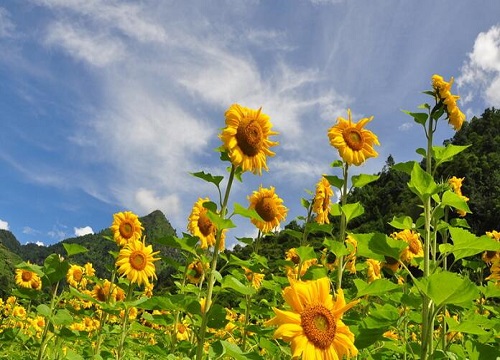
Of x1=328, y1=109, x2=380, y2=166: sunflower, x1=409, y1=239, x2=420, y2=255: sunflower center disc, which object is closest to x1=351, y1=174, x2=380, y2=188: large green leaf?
x1=328, y1=109, x2=380, y2=166: sunflower

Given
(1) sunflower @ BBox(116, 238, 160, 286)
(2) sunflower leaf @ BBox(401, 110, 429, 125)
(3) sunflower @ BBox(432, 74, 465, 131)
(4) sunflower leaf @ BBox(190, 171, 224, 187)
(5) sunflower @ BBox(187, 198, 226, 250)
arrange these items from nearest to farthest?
(4) sunflower leaf @ BBox(190, 171, 224, 187), (2) sunflower leaf @ BBox(401, 110, 429, 125), (3) sunflower @ BBox(432, 74, 465, 131), (5) sunflower @ BBox(187, 198, 226, 250), (1) sunflower @ BBox(116, 238, 160, 286)

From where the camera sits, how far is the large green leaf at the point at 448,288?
106 inches

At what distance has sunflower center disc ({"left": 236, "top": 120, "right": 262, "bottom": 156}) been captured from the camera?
459 centimetres

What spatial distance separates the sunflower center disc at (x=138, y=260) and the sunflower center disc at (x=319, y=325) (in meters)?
4.91

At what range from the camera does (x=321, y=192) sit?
7926 millimetres

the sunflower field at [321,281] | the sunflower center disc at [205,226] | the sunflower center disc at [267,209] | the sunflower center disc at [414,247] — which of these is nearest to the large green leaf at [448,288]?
the sunflower field at [321,281]

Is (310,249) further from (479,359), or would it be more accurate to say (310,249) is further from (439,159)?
(479,359)

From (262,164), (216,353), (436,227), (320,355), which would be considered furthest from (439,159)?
(216,353)

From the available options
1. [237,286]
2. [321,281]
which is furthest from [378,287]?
[237,286]

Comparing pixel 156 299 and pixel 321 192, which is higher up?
pixel 321 192

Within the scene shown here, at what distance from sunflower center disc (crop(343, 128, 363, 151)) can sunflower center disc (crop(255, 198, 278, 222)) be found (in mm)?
2089

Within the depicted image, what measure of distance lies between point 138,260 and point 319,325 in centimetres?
501

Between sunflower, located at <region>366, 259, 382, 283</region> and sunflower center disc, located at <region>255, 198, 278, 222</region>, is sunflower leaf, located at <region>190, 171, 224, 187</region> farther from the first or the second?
sunflower, located at <region>366, 259, 382, 283</region>

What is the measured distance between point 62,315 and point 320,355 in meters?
2.68
